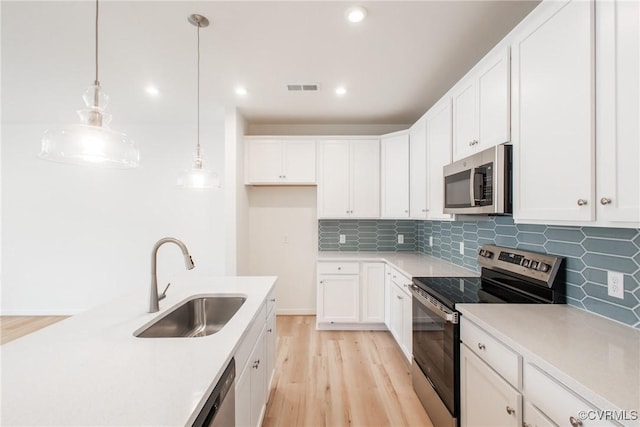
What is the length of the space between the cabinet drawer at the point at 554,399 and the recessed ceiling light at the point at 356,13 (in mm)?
2015

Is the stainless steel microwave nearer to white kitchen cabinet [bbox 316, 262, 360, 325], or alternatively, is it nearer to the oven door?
the oven door

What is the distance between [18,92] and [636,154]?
4.87m

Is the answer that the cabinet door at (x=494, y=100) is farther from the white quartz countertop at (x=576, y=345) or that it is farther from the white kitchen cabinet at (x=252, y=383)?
the white kitchen cabinet at (x=252, y=383)

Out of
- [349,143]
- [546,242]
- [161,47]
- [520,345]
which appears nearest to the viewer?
[520,345]

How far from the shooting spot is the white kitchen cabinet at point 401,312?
2.37 metres

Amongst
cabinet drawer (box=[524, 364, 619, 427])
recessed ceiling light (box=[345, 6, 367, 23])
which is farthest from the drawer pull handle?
recessed ceiling light (box=[345, 6, 367, 23])

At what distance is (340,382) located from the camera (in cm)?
229

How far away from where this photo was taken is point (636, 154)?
903 millimetres

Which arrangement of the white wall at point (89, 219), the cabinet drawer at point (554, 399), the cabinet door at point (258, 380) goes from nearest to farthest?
the cabinet drawer at point (554, 399) → the cabinet door at point (258, 380) → the white wall at point (89, 219)

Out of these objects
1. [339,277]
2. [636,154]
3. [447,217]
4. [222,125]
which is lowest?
[339,277]

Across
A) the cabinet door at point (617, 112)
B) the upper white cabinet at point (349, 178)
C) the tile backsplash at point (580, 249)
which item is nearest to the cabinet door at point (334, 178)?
the upper white cabinet at point (349, 178)

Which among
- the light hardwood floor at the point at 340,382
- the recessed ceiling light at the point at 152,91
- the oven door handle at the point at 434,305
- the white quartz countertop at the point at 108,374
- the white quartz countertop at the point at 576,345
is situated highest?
Result: the recessed ceiling light at the point at 152,91

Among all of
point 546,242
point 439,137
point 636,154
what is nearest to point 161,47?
point 439,137

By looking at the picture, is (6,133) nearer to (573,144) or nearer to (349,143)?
(349,143)
